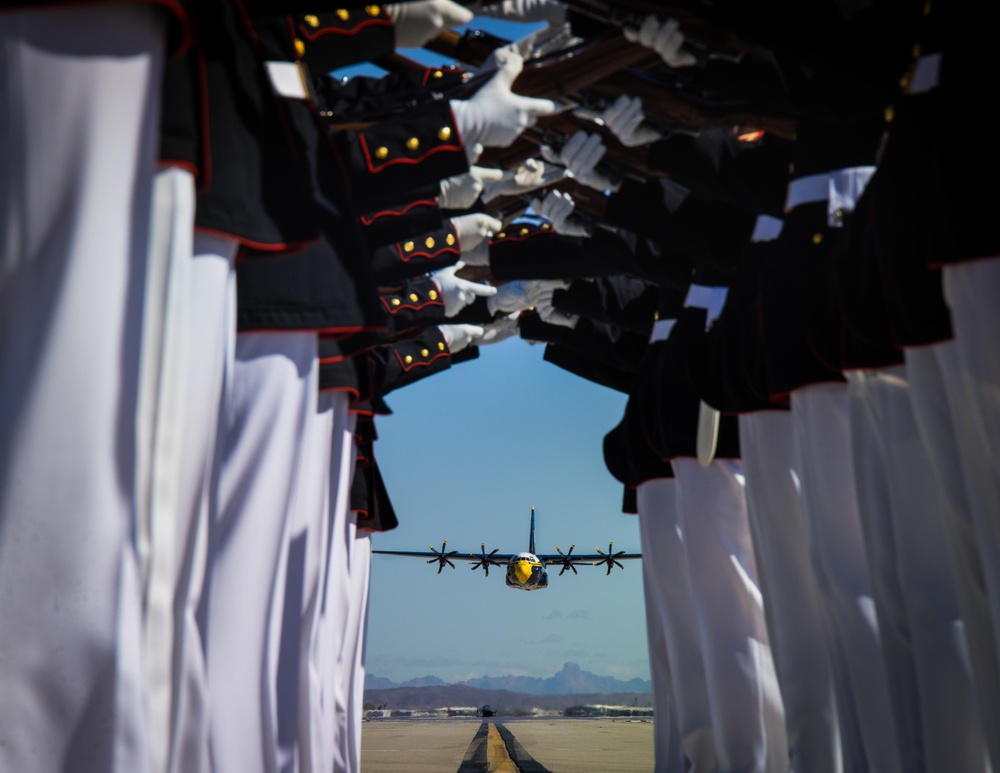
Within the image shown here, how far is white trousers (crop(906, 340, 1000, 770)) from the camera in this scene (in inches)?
111

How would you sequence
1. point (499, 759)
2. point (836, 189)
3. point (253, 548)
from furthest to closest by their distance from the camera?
point (499, 759), point (836, 189), point (253, 548)

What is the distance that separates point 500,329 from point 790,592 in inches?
198

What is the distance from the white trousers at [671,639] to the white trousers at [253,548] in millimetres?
3034

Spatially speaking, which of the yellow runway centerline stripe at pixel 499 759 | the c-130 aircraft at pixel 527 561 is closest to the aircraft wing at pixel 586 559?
the c-130 aircraft at pixel 527 561

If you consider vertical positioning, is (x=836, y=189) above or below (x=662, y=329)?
below

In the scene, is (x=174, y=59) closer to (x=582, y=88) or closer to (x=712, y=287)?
(x=582, y=88)

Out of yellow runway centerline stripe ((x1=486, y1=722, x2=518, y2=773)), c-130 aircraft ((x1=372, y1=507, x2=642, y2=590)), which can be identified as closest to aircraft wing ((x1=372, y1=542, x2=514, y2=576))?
c-130 aircraft ((x1=372, y1=507, x2=642, y2=590))

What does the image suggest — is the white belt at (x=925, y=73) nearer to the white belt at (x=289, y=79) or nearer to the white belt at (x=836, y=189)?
the white belt at (x=836, y=189)

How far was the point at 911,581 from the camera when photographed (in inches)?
132

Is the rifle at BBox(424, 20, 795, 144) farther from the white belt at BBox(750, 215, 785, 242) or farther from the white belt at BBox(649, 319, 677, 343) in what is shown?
→ the white belt at BBox(649, 319, 677, 343)

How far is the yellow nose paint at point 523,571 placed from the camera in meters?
37.3

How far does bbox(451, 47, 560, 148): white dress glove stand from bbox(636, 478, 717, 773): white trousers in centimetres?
229

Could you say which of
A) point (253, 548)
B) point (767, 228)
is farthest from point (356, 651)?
point (253, 548)

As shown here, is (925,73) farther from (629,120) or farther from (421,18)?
(629,120)
